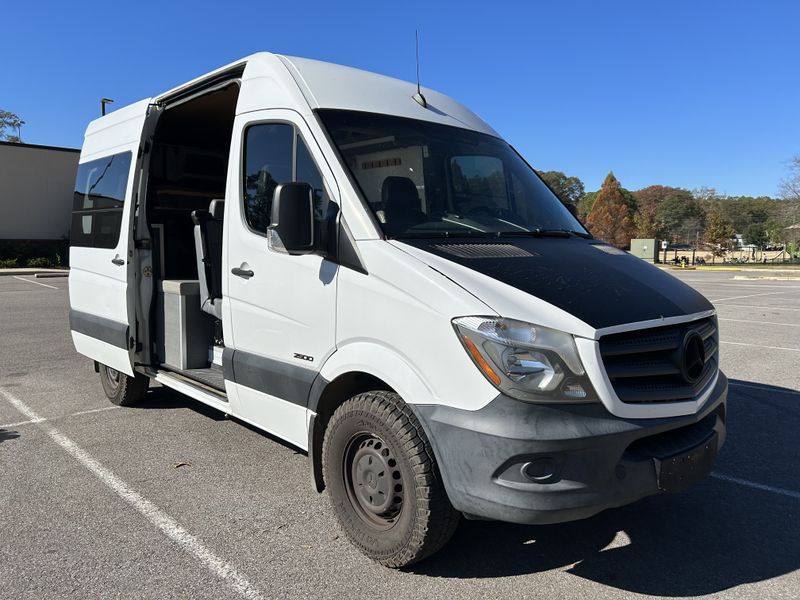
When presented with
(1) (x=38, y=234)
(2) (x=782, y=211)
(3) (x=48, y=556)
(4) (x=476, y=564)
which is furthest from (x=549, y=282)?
(2) (x=782, y=211)

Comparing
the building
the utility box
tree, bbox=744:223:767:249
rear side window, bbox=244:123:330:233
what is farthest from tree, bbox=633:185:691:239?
rear side window, bbox=244:123:330:233

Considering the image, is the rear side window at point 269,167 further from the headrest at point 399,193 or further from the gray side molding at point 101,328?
the gray side molding at point 101,328

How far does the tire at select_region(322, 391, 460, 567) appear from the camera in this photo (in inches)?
112

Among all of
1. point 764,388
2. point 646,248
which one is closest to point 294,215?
point 764,388

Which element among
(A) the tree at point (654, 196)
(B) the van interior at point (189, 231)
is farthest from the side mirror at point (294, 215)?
(A) the tree at point (654, 196)

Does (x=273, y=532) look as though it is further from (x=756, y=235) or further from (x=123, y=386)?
(x=756, y=235)

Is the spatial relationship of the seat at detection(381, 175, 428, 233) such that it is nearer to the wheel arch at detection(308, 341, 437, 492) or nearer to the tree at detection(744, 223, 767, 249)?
the wheel arch at detection(308, 341, 437, 492)

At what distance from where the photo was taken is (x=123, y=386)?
5.93 m

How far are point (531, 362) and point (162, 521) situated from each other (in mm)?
2386

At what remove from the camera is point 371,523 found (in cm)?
318

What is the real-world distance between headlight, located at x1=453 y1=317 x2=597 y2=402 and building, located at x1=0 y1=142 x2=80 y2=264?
31.4 meters

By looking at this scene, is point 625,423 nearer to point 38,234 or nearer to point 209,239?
point 209,239

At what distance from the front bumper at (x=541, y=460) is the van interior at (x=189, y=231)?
8.21ft

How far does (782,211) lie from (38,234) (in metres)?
51.3
